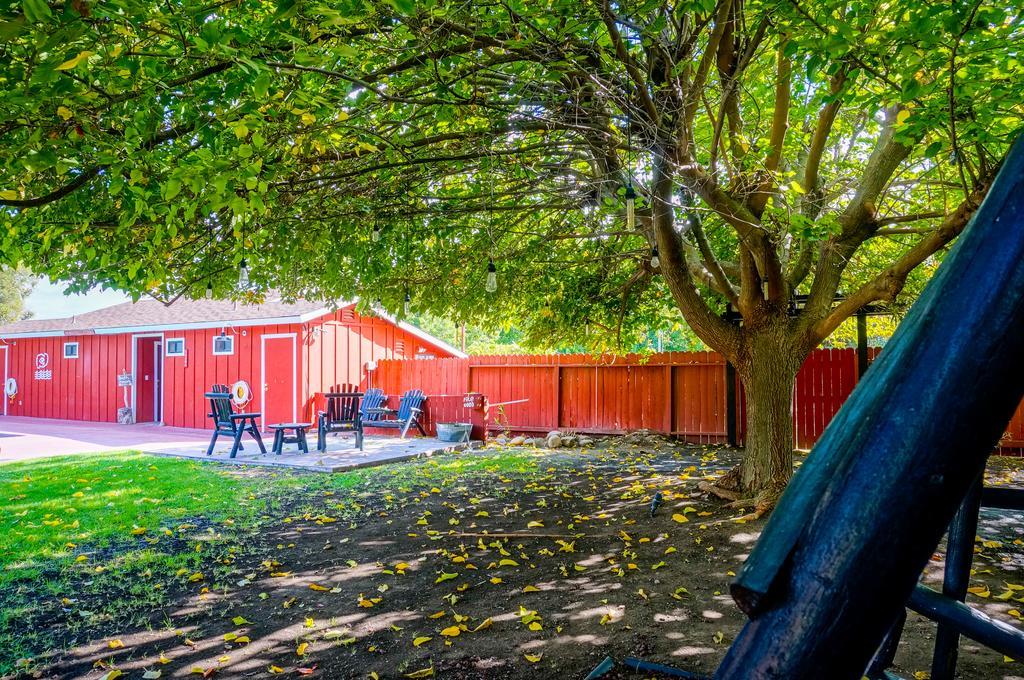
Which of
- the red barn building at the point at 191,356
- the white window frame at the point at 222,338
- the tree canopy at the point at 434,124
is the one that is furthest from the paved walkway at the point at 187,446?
the tree canopy at the point at 434,124

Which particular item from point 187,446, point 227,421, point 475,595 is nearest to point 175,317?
point 187,446

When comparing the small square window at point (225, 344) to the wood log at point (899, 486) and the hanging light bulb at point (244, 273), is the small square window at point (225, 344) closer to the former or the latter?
the hanging light bulb at point (244, 273)

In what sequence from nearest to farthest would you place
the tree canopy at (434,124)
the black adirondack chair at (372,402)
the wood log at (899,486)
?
the wood log at (899,486), the tree canopy at (434,124), the black adirondack chair at (372,402)

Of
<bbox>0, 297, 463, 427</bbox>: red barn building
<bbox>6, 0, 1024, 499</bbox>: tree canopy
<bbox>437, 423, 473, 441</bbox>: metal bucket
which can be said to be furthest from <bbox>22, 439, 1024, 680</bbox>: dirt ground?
A: <bbox>0, 297, 463, 427</bbox>: red barn building

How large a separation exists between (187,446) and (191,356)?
5.83 m

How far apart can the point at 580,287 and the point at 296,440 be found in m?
6.32

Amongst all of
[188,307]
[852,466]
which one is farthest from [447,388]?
[852,466]

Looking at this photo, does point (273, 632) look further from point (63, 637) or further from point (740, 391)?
point (740, 391)

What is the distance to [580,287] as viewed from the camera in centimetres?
942

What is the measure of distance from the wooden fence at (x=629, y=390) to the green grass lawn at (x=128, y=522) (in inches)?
142

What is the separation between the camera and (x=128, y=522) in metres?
6.49

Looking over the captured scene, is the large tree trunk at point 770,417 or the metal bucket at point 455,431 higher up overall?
the large tree trunk at point 770,417

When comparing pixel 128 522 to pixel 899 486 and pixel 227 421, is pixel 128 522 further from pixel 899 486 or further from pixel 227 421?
pixel 899 486

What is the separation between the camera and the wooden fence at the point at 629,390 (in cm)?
1226
